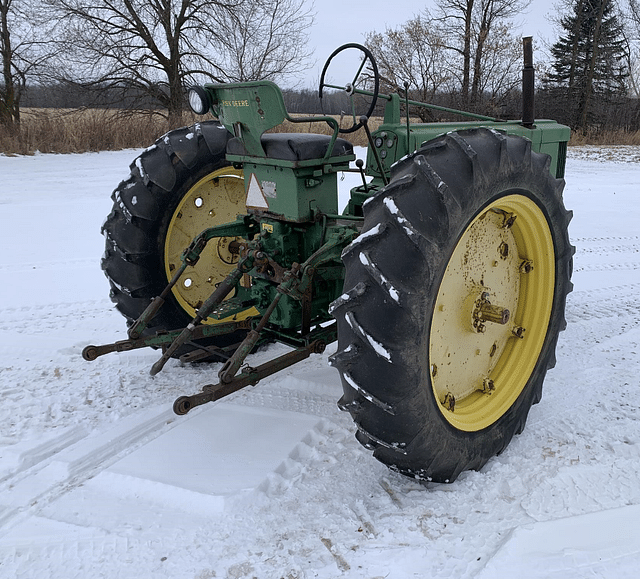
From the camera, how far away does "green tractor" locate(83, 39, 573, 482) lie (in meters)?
1.89

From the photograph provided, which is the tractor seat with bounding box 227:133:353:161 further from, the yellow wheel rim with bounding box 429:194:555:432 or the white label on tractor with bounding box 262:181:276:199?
the yellow wheel rim with bounding box 429:194:555:432

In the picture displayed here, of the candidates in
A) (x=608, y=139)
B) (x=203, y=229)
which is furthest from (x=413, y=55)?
(x=203, y=229)

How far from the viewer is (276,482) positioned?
7.72 ft

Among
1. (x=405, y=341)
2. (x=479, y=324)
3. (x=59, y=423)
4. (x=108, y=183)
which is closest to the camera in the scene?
(x=405, y=341)

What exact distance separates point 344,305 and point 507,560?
0.99 meters

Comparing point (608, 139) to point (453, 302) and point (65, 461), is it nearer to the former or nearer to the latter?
point (453, 302)

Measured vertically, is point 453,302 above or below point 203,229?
below

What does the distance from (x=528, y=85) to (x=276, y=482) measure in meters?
2.59

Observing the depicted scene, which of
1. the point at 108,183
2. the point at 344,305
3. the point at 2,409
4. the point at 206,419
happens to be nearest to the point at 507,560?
the point at 344,305

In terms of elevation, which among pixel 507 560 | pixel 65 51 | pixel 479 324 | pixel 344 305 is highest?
pixel 65 51

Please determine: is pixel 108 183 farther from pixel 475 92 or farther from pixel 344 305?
pixel 475 92

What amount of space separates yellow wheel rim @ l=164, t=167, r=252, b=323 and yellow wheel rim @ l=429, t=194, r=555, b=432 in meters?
1.40

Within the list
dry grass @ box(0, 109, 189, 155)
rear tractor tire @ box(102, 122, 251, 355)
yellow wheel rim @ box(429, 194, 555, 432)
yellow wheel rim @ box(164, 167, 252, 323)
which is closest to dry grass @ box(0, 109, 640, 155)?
dry grass @ box(0, 109, 189, 155)

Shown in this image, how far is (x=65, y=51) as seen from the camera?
1402cm
